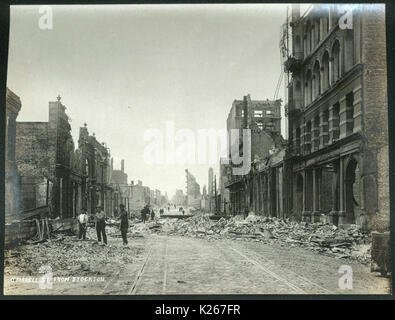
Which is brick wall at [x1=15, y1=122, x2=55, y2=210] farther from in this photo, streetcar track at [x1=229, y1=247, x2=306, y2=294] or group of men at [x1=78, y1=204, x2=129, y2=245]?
streetcar track at [x1=229, y1=247, x2=306, y2=294]

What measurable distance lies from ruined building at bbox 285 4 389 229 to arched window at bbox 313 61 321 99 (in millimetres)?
30

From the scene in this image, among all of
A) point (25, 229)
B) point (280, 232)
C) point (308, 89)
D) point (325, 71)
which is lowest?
point (280, 232)

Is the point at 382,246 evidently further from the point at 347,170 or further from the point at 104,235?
the point at 104,235

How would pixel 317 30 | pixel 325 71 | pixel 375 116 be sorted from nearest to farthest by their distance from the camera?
pixel 375 116
pixel 317 30
pixel 325 71

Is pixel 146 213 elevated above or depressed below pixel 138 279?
above

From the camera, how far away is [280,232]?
12141 millimetres

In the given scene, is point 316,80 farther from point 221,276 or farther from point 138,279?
point 138,279

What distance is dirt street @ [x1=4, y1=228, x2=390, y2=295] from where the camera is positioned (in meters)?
9.29

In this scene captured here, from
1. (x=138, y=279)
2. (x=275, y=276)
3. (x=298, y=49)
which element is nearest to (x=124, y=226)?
(x=138, y=279)

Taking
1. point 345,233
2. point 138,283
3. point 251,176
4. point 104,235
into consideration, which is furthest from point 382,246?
point 104,235

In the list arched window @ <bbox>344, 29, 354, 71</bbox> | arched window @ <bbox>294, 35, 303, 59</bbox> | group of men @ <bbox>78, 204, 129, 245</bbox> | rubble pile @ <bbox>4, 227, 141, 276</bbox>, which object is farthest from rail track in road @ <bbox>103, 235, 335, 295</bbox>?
arched window @ <bbox>294, 35, 303, 59</bbox>

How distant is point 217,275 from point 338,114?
5.71 metres
